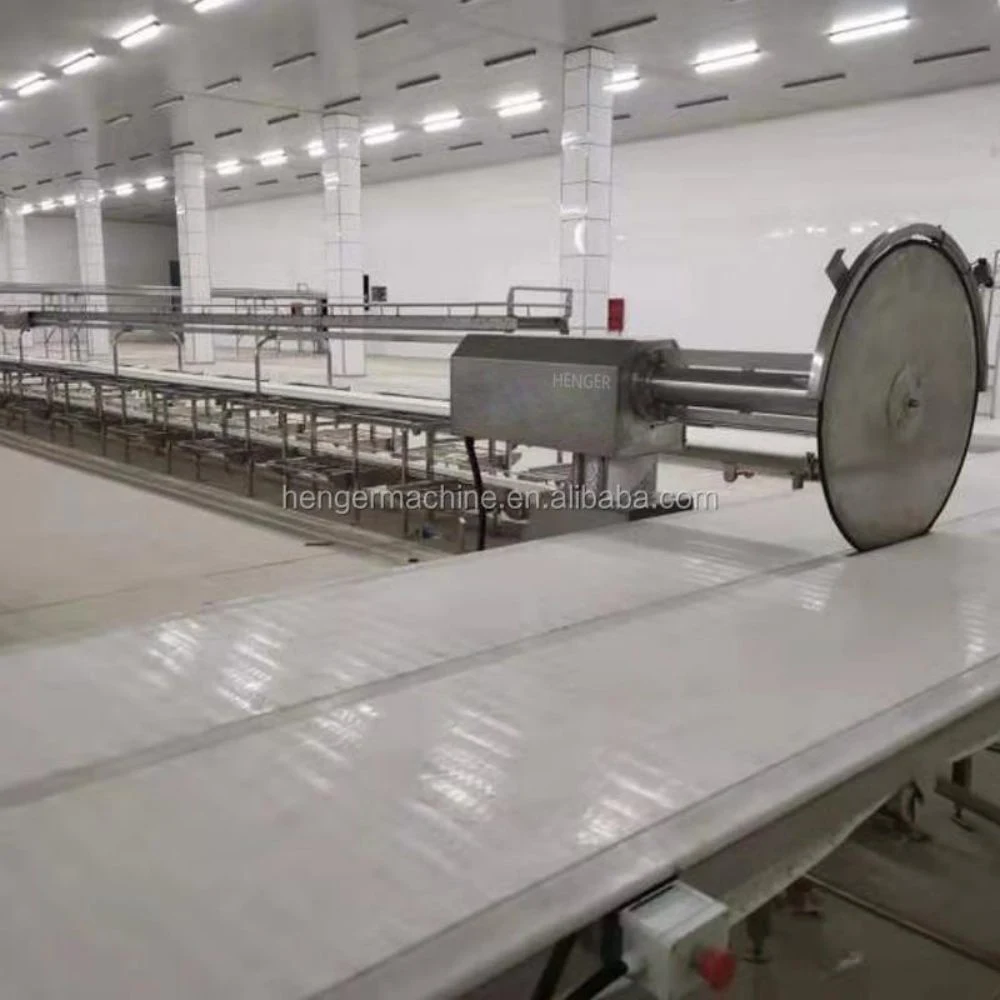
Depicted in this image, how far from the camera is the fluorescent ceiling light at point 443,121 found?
465 inches

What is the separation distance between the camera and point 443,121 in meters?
12.3

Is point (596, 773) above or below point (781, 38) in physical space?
below

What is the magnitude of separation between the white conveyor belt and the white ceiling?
23.0 ft

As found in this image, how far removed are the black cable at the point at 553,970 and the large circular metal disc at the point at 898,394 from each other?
1.25 metres

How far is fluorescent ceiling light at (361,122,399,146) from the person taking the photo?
504 inches

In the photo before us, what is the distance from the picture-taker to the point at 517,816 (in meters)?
0.97

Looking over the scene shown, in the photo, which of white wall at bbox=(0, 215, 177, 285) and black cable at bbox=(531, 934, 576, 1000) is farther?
white wall at bbox=(0, 215, 177, 285)

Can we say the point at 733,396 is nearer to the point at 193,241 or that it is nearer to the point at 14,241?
the point at 193,241

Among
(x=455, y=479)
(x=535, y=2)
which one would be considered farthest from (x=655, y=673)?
(x=535, y=2)

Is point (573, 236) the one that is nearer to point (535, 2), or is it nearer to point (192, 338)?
Answer: point (535, 2)

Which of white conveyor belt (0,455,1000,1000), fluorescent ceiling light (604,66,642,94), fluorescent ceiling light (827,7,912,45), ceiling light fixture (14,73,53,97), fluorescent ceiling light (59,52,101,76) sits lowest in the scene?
white conveyor belt (0,455,1000,1000)

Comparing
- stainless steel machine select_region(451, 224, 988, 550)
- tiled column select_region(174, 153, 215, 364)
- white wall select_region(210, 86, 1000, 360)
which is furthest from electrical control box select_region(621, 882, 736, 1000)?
tiled column select_region(174, 153, 215, 364)

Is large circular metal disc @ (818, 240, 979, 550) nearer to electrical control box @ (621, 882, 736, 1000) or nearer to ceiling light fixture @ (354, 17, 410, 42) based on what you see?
electrical control box @ (621, 882, 736, 1000)

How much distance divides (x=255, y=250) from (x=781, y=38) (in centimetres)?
1513
